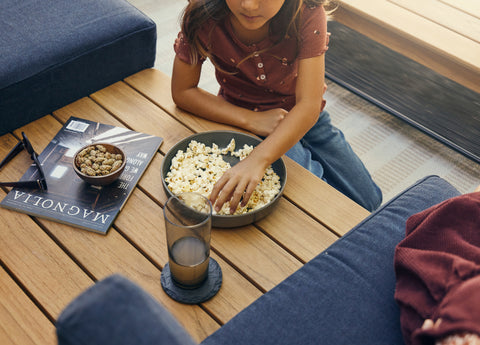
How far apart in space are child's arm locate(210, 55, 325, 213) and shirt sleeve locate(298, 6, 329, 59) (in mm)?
22

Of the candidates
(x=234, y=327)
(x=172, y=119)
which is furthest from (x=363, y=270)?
(x=172, y=119)

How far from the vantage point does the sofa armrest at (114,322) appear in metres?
0.43

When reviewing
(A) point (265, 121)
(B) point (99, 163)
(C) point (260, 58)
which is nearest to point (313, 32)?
(C) point (260, 58)

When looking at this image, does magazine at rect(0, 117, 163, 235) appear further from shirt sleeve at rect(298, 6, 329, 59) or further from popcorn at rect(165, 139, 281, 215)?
shirt sleeve at rect(298, 6, 329, 59)

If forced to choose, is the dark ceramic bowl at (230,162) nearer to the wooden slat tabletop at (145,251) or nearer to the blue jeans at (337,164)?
the wooden slat tabletop at (145,251)

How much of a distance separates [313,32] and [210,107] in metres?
0.36

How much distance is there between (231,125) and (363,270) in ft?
1.91

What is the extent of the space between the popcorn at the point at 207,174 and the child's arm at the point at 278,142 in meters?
0.04

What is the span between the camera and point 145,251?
3.17 ft

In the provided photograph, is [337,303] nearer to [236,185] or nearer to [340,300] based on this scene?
[340,300]

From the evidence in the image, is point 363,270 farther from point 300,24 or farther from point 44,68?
point 44,68


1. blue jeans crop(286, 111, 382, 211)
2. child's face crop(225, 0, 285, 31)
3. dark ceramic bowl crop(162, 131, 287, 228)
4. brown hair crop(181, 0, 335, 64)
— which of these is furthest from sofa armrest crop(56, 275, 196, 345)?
blue jeans crop(286, 111, 382, 211)

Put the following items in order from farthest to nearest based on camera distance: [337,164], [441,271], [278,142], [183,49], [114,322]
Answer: [337,164]
[183,49]
[278,142]
[441,271]
[114,322]

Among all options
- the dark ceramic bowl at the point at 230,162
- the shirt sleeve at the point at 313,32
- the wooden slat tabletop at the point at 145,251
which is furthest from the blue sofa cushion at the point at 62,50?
the shirt sleeve at the point at 313,32
